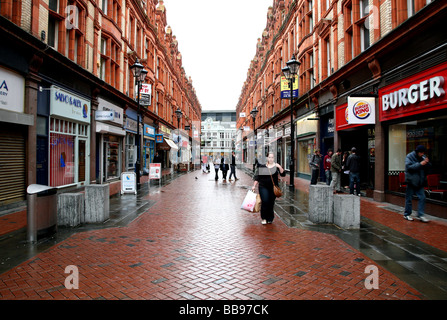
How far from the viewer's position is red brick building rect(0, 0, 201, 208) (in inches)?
348

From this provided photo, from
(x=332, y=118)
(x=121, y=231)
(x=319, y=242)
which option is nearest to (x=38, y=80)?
(x=121, y=231)

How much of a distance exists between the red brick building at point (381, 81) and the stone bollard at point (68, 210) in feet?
31.3

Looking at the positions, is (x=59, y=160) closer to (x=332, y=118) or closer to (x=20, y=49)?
(x=20, y=49)

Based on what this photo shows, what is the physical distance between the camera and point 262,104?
128ft

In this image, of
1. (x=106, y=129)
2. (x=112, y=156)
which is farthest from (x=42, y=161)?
(x=112, y=156)

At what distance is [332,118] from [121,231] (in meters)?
13.8

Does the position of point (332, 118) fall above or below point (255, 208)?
above

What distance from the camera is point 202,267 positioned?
4215 mm

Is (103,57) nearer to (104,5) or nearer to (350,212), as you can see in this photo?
(104,5)

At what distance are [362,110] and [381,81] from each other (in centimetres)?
119

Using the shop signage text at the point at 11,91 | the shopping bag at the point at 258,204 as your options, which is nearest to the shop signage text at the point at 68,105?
the shop signage text at the point at 11,91

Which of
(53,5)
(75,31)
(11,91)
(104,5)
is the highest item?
(104,5)

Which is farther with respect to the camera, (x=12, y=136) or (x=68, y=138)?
(x=68, y=138)

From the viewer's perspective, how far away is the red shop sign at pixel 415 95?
7.25 meters
